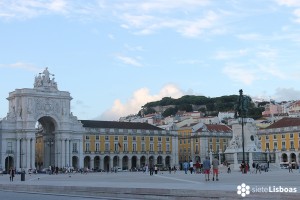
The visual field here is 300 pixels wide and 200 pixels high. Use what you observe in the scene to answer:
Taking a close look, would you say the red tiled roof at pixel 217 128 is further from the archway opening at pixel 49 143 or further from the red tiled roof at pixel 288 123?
the archway opening at pixel 49 143

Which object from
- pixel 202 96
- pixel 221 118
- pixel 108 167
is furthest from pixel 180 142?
pixel 202 96

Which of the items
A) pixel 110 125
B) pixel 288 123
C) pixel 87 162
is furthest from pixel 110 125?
pixel 288 123

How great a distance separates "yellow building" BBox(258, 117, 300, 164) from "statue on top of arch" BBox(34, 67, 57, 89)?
111 ft

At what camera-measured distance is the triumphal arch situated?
272ft

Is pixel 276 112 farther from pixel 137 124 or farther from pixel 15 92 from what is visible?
pixel 15 92

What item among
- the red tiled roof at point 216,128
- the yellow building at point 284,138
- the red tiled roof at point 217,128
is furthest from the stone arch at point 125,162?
the yellow building at point 284,138

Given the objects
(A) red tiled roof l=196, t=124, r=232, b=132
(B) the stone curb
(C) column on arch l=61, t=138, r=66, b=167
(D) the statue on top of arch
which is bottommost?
(B) the stone curb

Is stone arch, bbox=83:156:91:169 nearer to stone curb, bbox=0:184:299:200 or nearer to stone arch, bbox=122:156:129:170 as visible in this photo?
stone arch, bbox=122:156:129:170

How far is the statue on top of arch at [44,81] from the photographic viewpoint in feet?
290

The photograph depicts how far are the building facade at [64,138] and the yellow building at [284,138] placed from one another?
1547 centimetres

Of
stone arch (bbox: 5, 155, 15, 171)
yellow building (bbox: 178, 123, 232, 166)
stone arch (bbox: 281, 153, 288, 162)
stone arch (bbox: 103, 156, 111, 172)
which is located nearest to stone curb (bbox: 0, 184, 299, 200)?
stone arch (bbox: 5, 155, 15, 171)

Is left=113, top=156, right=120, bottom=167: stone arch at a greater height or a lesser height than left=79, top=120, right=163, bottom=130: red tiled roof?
lesser

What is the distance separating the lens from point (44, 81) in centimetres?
8862

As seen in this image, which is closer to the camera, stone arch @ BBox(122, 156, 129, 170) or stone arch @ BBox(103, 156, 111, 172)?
stone arch @ BBox(103, 156, 111, 172)
